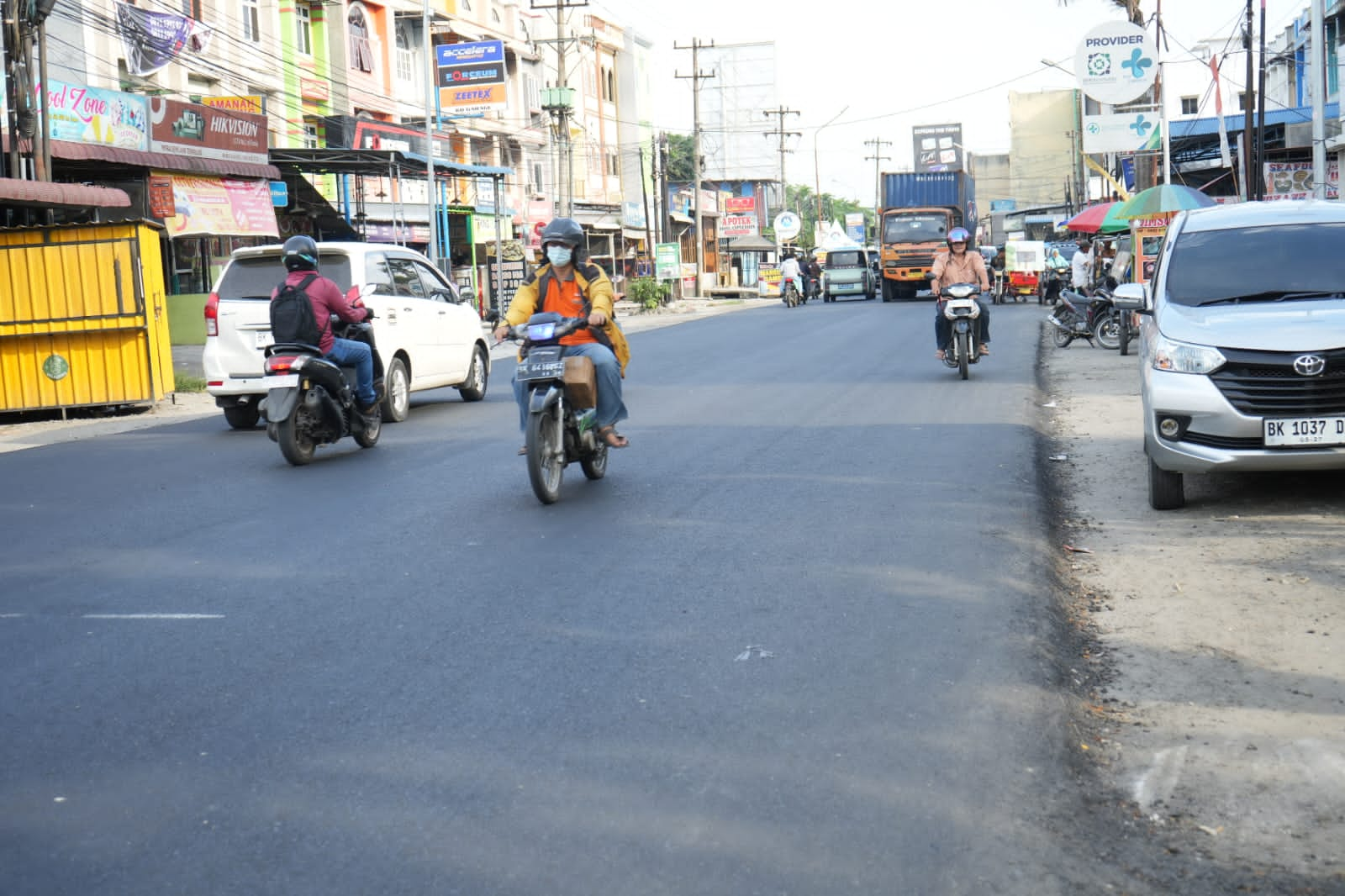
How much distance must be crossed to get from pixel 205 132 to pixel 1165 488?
23.9 meters

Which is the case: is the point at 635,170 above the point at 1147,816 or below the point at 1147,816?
above

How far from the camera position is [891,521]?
27.2ft

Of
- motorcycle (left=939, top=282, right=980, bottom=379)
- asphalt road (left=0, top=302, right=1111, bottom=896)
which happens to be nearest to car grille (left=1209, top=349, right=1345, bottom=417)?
asphalt road (left=0, top=302, right=1111, bottom=896)

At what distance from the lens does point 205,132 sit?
1120 inches

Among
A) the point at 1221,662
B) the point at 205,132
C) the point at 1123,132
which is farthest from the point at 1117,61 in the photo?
the point at 1221,662

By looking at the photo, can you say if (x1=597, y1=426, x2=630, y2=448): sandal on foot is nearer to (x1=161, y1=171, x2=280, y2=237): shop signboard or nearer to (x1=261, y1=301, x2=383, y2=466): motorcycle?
(x1=261, y1=301, x2=383, y2=466): motorcycle

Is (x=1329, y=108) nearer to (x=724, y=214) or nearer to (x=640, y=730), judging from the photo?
(x=724, y=214)

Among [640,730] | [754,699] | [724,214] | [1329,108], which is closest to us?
[640,730]

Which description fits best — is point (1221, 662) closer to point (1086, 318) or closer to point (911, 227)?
point (1086, 318)

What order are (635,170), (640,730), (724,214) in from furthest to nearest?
(724,214), (635,170), (640,730)

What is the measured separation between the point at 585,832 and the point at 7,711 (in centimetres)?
239

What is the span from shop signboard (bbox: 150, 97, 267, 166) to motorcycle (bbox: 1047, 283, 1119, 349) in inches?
625

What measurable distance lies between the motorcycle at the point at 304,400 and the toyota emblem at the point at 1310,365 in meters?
6.97

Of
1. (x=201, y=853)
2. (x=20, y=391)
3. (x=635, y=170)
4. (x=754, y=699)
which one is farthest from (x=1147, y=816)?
(x=635, y=170)
